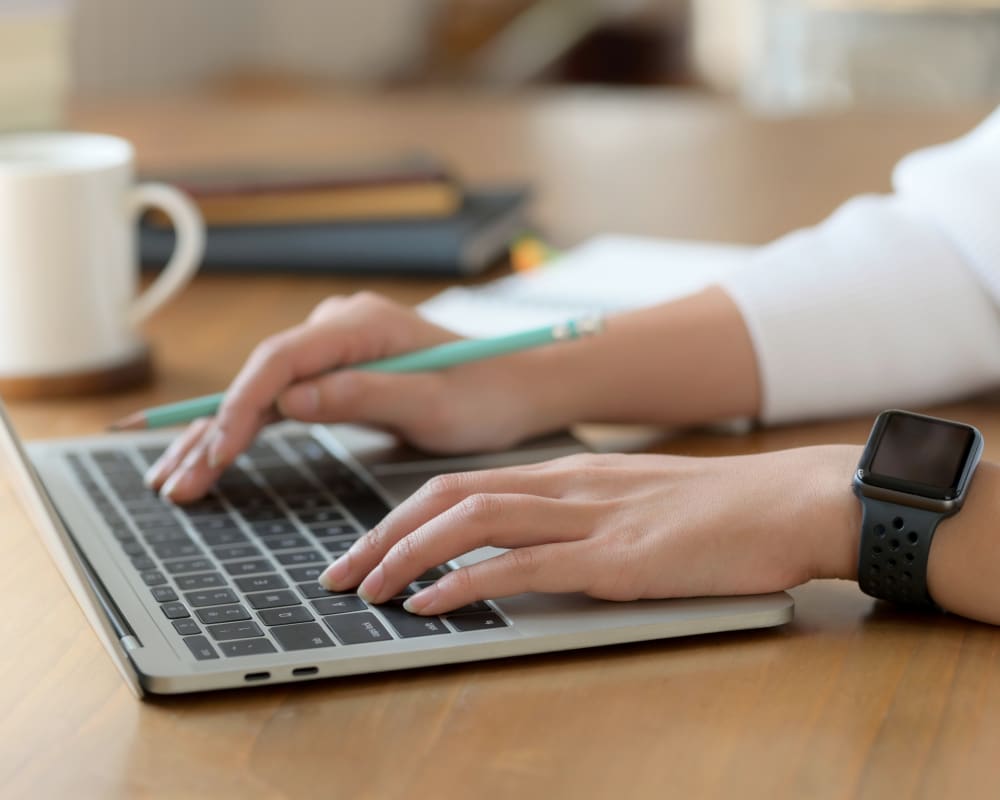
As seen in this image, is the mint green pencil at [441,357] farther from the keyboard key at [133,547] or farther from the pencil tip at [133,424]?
the keyboard key at [133,547]

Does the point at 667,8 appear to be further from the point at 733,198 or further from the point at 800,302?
the point at 800,302

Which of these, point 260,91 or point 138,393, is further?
point 260,91

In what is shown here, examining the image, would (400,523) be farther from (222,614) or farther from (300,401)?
(300,401)

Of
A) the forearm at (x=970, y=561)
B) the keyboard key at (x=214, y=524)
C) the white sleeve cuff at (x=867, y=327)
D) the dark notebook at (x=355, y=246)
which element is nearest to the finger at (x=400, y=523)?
the keyboard key at (x=214, y=524)

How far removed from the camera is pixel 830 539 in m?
0.65

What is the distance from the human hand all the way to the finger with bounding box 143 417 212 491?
192 millimetres

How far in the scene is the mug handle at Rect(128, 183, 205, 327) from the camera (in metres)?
1.02

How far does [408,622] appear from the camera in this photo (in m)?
0.61

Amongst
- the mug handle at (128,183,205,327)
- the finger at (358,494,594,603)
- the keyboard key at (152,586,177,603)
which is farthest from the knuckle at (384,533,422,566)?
the mug handle at (128,183,205,327)

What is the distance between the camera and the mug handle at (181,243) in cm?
102

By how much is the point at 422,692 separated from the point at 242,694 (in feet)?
0.24

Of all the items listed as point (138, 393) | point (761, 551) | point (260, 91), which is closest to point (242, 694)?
point (761, 551)

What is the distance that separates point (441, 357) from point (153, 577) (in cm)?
25

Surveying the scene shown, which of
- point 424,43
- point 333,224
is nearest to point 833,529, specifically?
point 333,224
